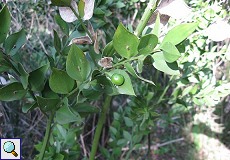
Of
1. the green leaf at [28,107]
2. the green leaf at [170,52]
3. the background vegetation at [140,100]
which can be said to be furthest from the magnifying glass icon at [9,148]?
the green leaf at [170,52]

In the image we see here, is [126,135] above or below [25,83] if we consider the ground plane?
below

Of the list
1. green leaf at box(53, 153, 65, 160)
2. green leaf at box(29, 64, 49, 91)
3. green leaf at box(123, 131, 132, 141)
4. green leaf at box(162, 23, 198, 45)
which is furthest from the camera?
green leaf at box(123, 131, 132, 141)

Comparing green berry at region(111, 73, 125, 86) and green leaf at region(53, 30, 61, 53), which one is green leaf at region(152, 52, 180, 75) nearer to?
green berry at region(111, 73, 125, 86)

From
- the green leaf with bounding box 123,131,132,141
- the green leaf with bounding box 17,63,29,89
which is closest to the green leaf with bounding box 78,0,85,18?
the green leaf with bounding box 17,63,29,89

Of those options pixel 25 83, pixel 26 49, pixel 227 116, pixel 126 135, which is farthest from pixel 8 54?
pixel 227 116

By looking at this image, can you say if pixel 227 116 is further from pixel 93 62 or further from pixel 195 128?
pixel 93 62

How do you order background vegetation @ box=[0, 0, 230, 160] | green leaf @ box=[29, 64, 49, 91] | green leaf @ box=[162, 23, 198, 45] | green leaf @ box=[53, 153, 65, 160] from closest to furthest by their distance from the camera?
green leaf @ box=[162, 23, 198, 45] < green leaf @ box=[29, 64, 49, 91] < green leaf @ box=[53, 153, 65, 160] < background vegetation @ box=[0, 0, 230, 160]

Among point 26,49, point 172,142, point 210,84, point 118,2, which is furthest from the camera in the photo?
point 172,142

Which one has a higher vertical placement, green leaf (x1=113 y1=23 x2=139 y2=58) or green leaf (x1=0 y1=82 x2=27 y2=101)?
green leaf (x1=113 y1=23 x2=139 y2=58)
